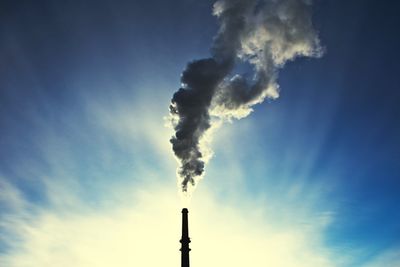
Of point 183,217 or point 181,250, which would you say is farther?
point 183,217

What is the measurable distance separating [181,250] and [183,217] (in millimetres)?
2377

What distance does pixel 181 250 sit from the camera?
2197cm

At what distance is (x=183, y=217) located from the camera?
926 inches

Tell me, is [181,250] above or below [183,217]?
below
